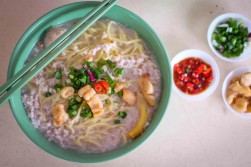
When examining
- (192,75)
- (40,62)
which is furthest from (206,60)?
(40,62)

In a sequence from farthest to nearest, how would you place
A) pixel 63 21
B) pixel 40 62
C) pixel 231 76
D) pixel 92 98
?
pixel 231 76 < pixel 63 21 < pixel 92 98 < pixel 40 62

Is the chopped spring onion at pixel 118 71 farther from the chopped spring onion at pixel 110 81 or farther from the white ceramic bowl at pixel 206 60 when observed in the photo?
the white ceramic bowl at pixel 206 60

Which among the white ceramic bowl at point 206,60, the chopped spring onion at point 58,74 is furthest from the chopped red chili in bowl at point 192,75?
the chopped spring onion at point 58,74

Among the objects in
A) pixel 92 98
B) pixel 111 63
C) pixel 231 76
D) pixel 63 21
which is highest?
pixel 63 21

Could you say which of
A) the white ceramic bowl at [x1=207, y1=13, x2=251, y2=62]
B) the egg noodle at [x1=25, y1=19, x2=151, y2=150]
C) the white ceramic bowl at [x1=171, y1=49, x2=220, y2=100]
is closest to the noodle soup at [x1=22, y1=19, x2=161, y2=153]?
the egg noodle at [x1=25, y1=19, x2=151, y2=150]

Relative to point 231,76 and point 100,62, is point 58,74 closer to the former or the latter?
point 100,62

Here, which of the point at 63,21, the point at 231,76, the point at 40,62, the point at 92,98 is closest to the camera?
the point at 40,62

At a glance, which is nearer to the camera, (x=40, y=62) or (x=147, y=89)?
(x=40, y=62)
